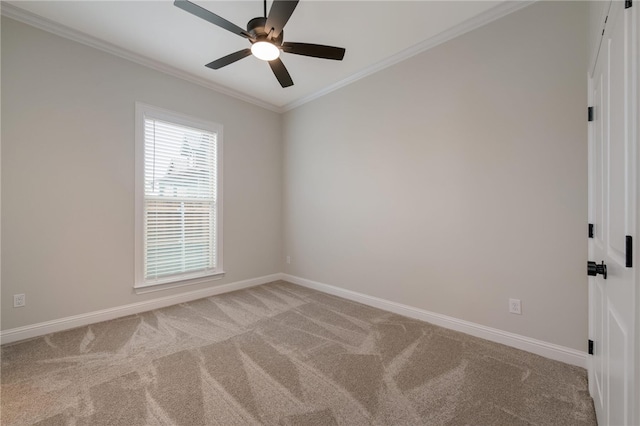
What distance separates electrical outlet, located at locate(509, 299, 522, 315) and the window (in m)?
3.44

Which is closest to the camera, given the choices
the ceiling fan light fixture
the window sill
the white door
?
the white door

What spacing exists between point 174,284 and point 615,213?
3932 mm

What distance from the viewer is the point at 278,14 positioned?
167cm

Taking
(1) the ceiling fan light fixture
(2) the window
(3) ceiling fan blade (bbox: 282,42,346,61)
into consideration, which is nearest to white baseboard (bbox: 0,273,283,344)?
(2) the window

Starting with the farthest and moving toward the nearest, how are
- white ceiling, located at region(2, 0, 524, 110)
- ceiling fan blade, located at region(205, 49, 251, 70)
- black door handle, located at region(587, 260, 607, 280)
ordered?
white ceiling, located at region(2, 0, 524, 110), ceiling fan blade, located at region(205, 49, 251, 70), black door handle, located at region(587, 260, 607, 280)

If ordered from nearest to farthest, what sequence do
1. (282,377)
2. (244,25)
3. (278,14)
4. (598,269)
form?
(598,269)
(278,14)
(282,377)
(244,25)

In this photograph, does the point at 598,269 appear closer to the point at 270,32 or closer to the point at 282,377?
the point at 282,377

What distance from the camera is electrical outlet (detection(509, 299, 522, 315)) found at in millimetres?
2180

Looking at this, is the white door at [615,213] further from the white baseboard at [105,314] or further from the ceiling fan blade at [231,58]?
the white baseboard at [105,314]

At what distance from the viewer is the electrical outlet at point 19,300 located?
2.31m

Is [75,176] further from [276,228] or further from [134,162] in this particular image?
[276,228]

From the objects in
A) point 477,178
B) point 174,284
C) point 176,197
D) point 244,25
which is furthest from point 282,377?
point 244,25

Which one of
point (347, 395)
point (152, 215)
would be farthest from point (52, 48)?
point (347, 395)

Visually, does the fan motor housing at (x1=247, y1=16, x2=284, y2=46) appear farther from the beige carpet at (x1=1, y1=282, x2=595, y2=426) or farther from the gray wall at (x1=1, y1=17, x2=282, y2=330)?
the beige carpet at (x1=1, y1=282, x2=595, y2=426)
